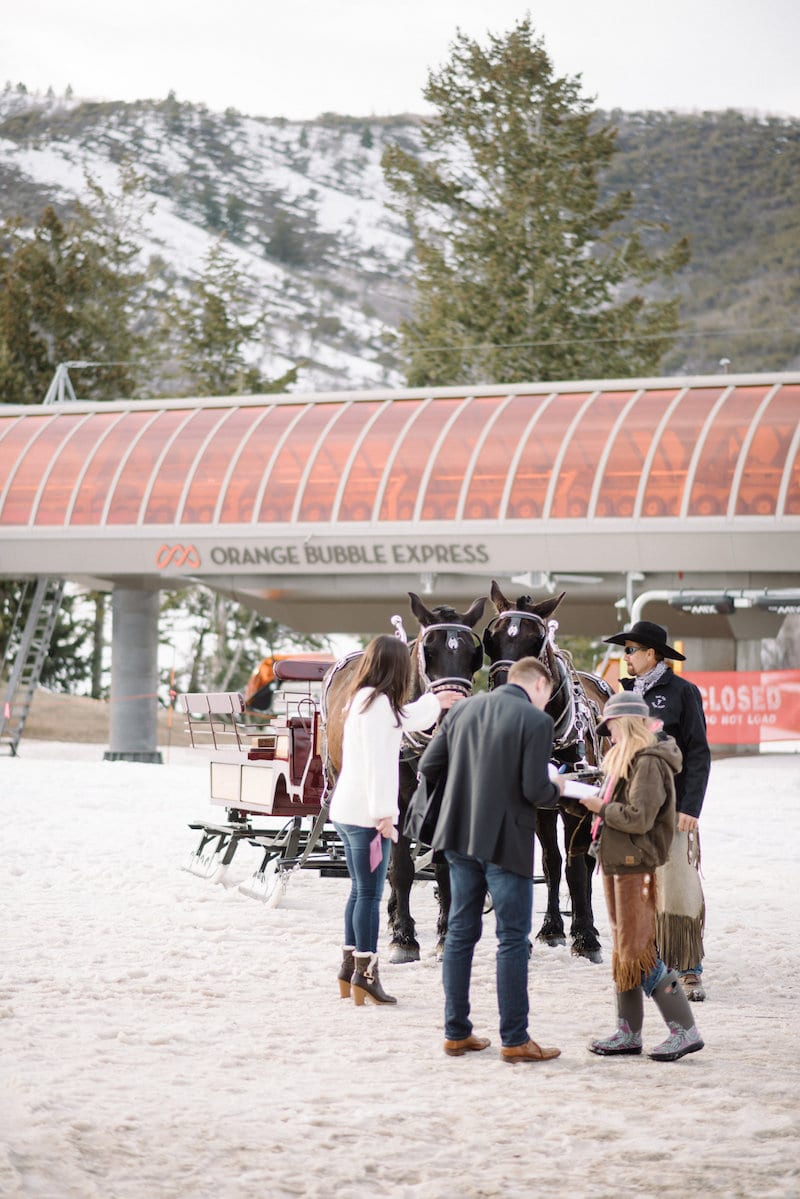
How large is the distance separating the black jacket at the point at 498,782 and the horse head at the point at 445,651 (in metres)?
1.54

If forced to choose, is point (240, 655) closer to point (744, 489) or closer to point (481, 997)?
point (744, 489)

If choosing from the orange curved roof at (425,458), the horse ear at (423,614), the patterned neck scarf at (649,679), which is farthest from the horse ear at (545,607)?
the orange curved roof at (425,458)

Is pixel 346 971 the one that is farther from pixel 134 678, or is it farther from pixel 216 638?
pixel 216 638

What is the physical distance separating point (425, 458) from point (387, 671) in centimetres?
1874

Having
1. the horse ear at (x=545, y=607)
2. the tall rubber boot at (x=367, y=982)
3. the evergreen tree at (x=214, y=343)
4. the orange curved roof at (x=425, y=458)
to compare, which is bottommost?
the tall rubber boot at (x=367, y=982)

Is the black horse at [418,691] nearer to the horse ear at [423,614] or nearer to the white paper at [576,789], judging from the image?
the horse ear at [423,614]

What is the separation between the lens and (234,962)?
8.35m

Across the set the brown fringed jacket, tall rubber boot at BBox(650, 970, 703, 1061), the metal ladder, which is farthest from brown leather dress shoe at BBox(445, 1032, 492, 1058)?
the metal ladder

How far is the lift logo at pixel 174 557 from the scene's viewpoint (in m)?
26.4

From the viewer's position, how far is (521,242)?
4131 cm

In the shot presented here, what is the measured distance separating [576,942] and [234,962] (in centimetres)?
191

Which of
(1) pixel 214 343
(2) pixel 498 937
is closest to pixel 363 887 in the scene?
(2) pixel 498 937

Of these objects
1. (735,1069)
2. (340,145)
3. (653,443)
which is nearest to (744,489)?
(653,443)

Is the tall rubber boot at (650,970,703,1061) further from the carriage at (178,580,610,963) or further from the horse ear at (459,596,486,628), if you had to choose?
the horse ear at (459,596,486,628)
